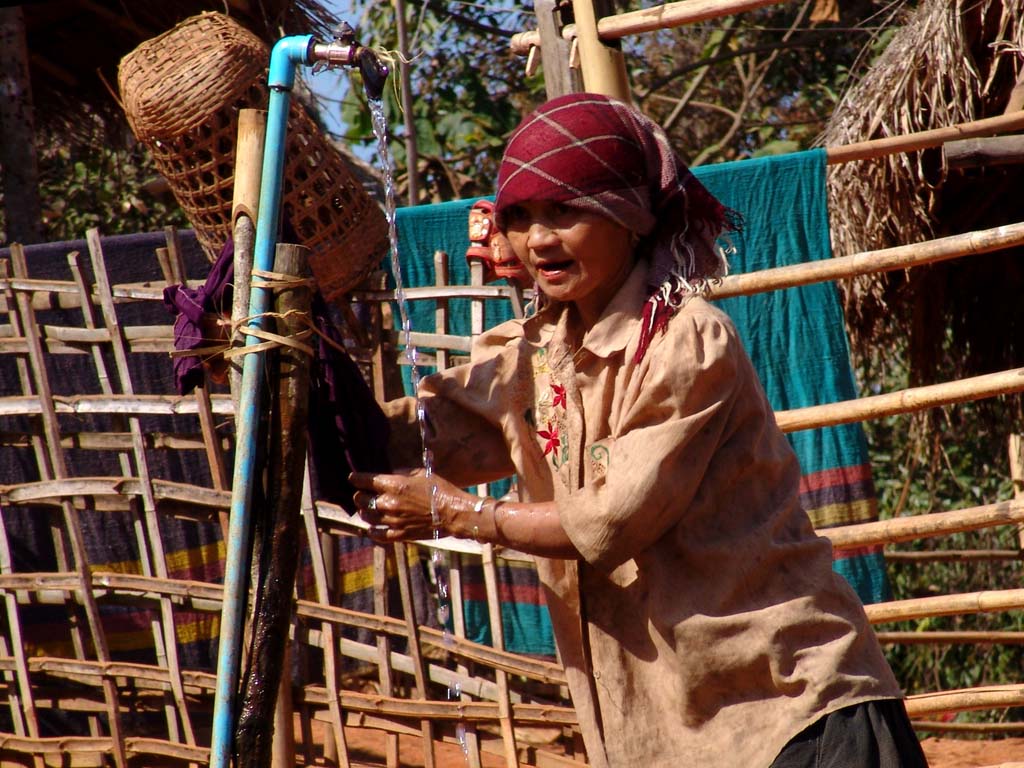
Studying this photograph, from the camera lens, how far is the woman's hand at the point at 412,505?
2070 millimetres

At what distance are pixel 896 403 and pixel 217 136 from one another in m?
2.10

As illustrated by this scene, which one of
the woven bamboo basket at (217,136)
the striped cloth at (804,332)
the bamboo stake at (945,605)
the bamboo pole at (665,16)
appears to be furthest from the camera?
the striped cloth at (804,332)

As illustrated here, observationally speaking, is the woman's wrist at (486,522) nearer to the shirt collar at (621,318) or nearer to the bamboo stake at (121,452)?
the shirt collar at (621,318)

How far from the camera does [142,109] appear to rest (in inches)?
136

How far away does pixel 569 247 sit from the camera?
205 centimetres

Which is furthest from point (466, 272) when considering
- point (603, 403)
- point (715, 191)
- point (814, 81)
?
point (814, 81)

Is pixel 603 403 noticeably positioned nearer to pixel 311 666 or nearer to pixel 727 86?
pixel 311 666

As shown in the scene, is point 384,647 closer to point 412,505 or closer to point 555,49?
point 555,49

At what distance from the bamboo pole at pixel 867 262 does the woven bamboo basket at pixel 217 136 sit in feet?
3.83

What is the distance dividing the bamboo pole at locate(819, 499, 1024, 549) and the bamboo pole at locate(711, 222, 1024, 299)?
29.5 inches

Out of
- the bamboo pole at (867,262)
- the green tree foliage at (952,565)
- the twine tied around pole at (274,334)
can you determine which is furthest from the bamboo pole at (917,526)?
the green tree foliage at (952,565)

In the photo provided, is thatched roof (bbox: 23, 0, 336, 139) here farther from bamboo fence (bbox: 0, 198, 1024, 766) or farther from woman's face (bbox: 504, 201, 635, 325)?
woman's face (bbox: 504, 201, 635, 325)

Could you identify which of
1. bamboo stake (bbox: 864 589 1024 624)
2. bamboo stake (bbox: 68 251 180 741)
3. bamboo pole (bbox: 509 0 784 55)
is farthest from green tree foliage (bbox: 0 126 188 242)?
bamboo stake (bbox: 864 589 1024 624)

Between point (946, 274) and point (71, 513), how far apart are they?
3.67m
